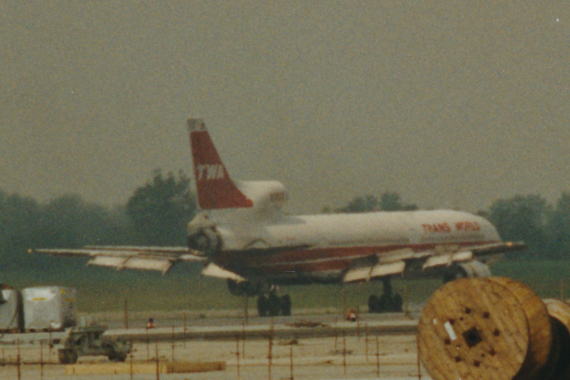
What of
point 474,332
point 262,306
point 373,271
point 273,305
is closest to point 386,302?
point 373,271

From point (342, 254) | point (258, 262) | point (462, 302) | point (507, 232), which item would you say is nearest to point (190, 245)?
point (258, 262)

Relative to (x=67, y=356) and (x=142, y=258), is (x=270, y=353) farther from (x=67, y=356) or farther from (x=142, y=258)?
(x=142, y=258)

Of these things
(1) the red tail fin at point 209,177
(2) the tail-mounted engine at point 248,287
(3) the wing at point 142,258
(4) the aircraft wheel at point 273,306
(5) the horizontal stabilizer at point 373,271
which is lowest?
(4) the aircraft wheel at point 273,306

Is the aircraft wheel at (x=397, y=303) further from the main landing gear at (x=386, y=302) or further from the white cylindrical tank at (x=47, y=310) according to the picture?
the white cylindrical tank at (x=47, y=310)

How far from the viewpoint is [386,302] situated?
60.8m

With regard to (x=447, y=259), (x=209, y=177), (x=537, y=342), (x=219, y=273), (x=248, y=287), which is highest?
(x=209, y=177)

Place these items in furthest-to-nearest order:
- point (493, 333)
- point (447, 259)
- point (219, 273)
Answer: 1. point (219, 273)
2. point (447, 259)
3. point (493, 333)

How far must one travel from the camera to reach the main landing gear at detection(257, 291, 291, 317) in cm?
5916

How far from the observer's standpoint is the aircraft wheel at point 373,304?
60816 mm

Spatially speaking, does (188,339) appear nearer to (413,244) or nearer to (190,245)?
(190,245)

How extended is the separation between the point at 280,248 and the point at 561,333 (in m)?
44.4

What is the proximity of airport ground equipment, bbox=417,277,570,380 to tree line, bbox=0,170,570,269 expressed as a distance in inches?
2191

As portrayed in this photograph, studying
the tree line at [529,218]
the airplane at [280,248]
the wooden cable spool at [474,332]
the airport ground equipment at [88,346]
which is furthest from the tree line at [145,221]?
the wooden cable spool at [474,332]

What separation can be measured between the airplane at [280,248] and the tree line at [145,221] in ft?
32.6
